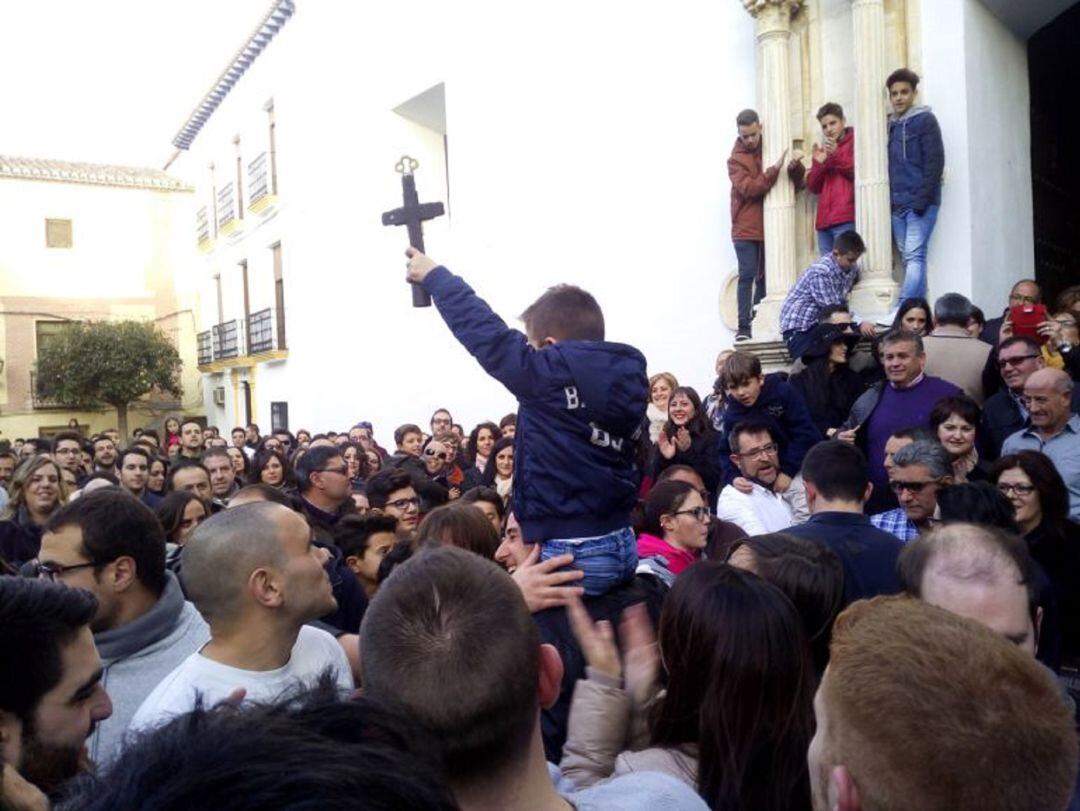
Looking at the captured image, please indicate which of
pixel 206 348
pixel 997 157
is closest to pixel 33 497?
pixel 997 157

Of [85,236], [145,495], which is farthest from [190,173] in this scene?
[145,495]

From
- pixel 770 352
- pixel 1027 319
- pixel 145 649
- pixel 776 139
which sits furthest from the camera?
pixel 776 139

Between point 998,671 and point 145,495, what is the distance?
267 inches

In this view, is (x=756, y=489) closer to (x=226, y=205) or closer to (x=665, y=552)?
(x=665, y=552)

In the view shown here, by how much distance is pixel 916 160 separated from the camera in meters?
7.38

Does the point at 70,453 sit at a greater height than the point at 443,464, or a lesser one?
greater

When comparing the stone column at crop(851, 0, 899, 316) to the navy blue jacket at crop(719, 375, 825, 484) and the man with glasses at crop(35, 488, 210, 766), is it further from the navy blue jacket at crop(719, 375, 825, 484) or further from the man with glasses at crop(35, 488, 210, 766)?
the man with glasses at crop(35, 488, 210, 766)

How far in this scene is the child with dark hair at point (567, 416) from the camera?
2836 mm

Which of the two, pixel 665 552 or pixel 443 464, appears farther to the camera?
pixel 443 464

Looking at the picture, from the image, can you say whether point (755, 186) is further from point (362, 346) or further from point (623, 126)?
point (362, 346)

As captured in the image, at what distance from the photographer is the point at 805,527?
3508mm

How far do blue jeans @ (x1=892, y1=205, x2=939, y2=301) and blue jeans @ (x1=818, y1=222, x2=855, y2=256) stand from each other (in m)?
0.44

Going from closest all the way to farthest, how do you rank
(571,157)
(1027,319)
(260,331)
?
(1027,319) < (571,157) < (260,331)

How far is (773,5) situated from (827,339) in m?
3.46
